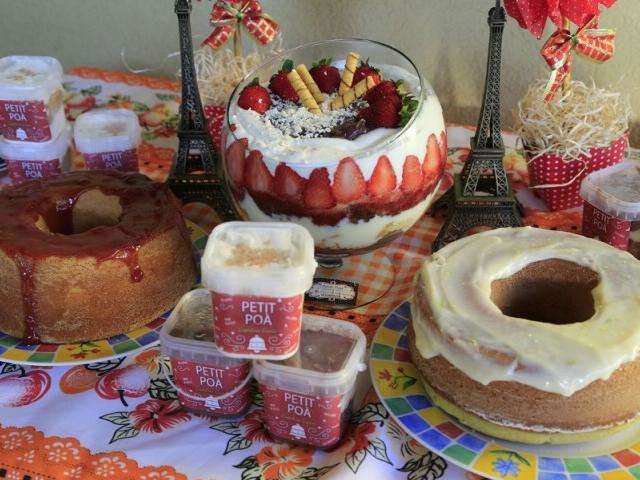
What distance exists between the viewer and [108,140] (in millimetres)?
1549

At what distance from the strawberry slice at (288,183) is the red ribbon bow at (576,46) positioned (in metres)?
0.58

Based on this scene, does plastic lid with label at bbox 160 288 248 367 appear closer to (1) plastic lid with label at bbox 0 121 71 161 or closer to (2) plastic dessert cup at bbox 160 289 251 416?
(2) plastic dessert cup at bbox 160 289 251 416

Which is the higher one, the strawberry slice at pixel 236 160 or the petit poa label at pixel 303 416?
the strawberry slice at pixel 236 160

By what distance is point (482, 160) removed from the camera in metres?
1.44

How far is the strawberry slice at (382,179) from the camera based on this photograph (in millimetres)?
1161

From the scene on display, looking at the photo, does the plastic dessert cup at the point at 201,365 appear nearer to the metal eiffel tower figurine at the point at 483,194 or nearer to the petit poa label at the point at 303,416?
the petit poa label at the point at 303,416

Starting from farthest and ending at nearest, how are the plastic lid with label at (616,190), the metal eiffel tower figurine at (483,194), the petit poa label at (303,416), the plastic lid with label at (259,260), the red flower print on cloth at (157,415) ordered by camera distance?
the metal eiffel tower figurine at (483,194)
the plastic lid with label at (616,190)
the red flower print on cloth at (157,415)
the petit poa label at (303,416)
the plastic lid with label at (259,260)

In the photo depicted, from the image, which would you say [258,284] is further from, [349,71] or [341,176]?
[349,71]

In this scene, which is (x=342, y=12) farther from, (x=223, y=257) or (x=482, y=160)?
(x=223, y=257)

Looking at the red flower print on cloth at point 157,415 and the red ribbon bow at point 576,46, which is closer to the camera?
the red flower print on cloth at point 157,415

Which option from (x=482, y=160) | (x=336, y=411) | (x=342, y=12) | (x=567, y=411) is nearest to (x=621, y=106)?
(x=482, y=160)

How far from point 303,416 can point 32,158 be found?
96cm

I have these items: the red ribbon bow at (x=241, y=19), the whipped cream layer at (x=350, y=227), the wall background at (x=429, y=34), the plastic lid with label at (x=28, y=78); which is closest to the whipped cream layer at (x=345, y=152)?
the whipped cream layer at (x=350, y=227)

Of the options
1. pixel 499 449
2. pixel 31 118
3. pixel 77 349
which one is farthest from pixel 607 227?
pixel 31 118
